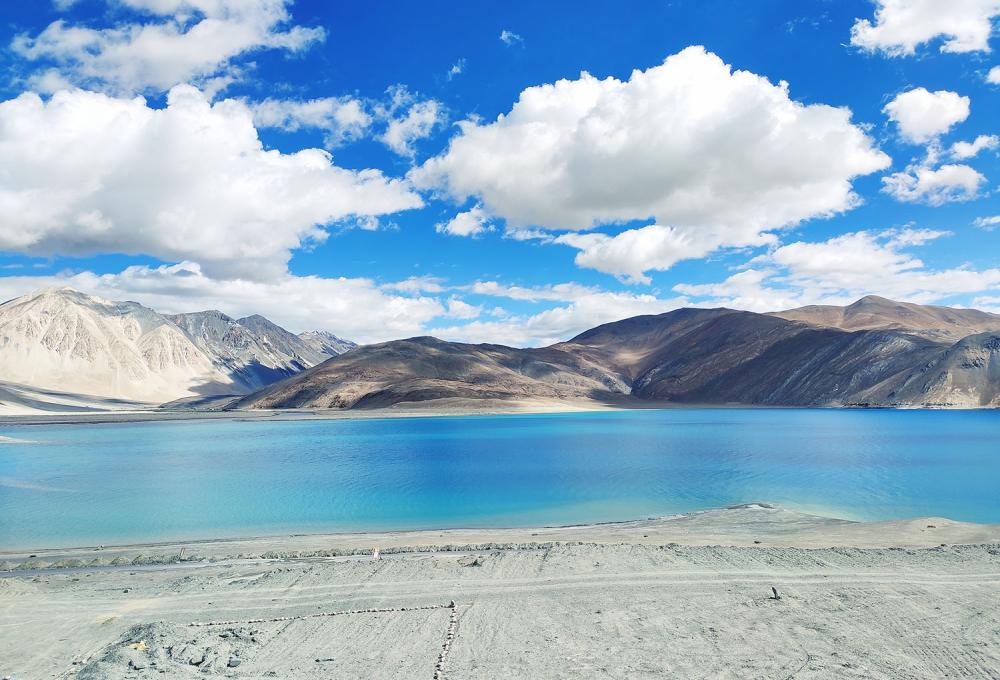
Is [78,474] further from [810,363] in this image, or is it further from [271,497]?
[810,363]

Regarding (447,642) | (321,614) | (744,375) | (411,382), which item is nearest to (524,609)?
(447,642)

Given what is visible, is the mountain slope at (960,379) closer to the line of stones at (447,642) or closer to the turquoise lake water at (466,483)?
the turquoise lake water at (466,483)

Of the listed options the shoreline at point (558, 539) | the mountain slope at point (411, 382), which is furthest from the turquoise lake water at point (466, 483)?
the mountain slope at point (411, 382)

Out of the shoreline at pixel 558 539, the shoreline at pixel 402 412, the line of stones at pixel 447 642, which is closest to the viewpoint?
the line of stones at pixel 447 642

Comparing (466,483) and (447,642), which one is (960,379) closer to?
(466,483)

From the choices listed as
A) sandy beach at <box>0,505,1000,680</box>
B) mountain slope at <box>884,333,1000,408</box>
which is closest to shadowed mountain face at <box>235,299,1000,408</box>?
mountain slope at <box>884,333,1000,408</box>
